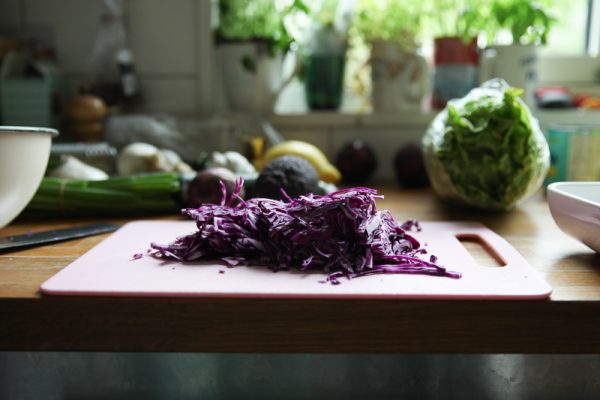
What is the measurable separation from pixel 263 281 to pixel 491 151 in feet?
2.06

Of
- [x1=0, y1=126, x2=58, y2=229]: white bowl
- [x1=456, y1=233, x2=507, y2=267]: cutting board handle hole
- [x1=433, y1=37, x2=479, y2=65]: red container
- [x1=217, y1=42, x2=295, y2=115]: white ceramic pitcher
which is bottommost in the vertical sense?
[x1=456, y1=233, x2=507, y2=267]: cutting board handle hole

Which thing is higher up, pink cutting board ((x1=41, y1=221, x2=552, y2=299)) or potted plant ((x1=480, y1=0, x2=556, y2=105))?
potted plant ((x1=480, y1=0, x2=556, y2=105))

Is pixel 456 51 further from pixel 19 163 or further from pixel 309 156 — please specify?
pixel 19 163

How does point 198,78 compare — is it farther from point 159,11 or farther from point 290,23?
point 290,23

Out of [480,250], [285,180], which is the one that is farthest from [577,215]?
[285,180]

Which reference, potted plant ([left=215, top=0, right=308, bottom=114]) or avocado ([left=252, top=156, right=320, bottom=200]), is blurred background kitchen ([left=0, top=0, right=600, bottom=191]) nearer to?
potted plant ([left=215, top=0, right=308, bottom=114])

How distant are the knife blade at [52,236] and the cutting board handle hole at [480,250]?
584 mm

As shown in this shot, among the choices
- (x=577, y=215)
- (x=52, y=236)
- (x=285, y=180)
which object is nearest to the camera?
(x=577, y=215)

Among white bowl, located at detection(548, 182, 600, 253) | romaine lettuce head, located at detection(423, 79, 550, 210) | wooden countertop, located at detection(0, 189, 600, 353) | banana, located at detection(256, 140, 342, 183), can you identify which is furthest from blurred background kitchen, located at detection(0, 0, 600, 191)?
wooden countertop, located at detection(0, 189, 600, 353)

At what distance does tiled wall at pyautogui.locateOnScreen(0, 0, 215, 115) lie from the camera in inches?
65.0

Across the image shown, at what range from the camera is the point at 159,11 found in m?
1.65

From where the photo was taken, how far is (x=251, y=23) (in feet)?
5.42

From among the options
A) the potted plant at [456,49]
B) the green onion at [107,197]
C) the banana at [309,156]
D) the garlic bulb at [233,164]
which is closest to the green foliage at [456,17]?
the potted plant at [456,49]

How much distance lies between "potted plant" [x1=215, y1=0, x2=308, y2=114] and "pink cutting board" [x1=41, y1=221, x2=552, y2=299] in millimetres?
919
